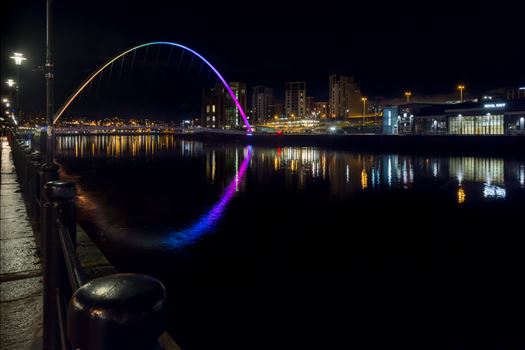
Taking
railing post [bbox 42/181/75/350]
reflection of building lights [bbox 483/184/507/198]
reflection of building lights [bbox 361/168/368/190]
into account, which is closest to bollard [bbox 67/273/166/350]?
railing post [bbox 42/181/75/350]

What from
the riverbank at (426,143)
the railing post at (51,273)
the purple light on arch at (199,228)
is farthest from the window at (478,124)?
the railing post at (51,273)

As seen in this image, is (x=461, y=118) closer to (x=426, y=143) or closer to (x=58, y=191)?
(x=426, y=143)

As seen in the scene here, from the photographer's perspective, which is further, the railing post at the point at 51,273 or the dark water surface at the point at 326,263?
the dark water surface at the point at 326,263

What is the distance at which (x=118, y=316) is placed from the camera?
5.05 feet

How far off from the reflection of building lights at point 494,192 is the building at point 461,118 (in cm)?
4723

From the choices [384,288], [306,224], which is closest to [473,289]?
[384,288]

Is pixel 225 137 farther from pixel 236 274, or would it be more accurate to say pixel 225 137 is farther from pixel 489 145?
pixel 236 274

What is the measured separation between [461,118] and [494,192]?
63.4m

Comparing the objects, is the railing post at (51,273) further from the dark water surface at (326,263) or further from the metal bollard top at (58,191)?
the dark water surface at (326,263)

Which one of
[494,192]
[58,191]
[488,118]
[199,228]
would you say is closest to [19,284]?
[58,191]

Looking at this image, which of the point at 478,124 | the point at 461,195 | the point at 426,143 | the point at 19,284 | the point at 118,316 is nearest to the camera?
the point at 118,316

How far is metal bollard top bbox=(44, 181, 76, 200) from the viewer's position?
333cm

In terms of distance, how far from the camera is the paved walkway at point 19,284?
4269 mm

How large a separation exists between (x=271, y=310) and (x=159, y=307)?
22.5ft
